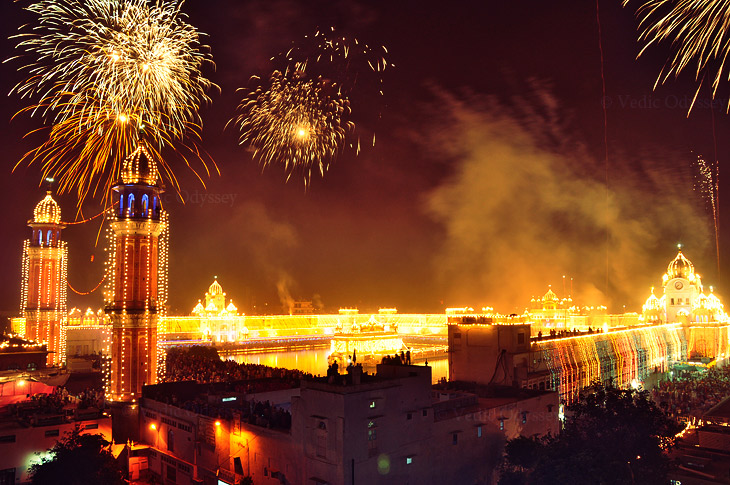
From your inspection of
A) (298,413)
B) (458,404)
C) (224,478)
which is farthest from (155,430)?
(458,404)

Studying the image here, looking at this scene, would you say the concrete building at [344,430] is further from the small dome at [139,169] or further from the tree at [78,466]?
the small dome at [139,169]

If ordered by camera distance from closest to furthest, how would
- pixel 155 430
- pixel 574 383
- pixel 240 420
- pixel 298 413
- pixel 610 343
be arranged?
pixel 298 413 → pixel 240 420 → pixel 155 430 → pixel 574 383 → pixel 610 343

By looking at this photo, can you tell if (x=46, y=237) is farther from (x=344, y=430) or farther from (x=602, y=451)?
(x=602, y=451)

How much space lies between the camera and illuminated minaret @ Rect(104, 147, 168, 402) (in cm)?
3031

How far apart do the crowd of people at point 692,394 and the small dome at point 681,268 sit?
26.0 metres

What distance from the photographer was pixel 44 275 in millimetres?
45875

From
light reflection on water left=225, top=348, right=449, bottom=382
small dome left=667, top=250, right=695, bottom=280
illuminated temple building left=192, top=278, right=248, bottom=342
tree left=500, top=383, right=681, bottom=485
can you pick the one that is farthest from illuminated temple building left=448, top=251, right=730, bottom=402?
illuminated temple building left=192, top=278, right=248, bottom=342

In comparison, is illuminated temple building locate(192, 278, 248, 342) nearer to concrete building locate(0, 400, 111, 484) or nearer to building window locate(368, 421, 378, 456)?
concrete building locate(0, 400, 111, 484)

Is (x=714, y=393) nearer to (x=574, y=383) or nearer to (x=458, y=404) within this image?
(x=574, y=383)

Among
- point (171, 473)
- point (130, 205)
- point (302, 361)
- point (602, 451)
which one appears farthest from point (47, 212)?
point (602, 451)

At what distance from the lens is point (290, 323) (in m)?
103

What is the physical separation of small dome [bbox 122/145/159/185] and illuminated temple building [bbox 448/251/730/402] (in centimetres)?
1913

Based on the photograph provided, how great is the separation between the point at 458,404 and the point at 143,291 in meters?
18.2

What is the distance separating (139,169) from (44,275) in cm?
2085
